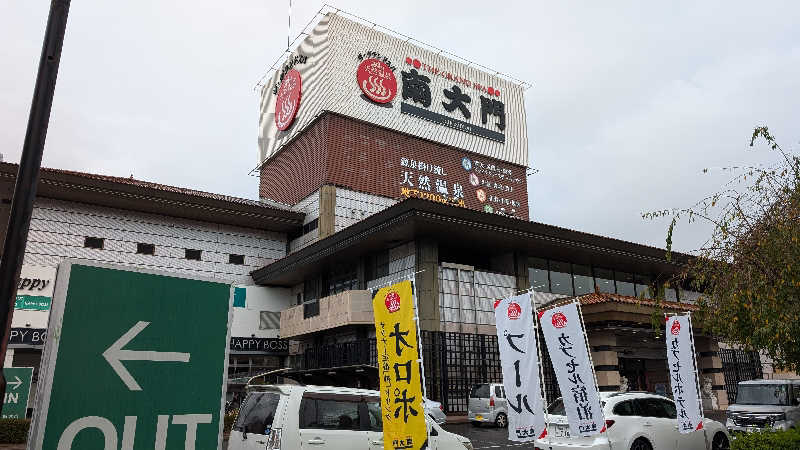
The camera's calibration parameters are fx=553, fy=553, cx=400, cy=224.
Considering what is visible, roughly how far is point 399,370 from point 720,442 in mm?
8757

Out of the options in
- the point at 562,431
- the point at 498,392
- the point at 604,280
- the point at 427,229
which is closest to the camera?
the point at 562,431

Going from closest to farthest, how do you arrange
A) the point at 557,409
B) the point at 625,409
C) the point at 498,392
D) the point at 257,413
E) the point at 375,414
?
the point at 257,413 < the point at 375,414 < the point at 625,409 < the point at 557,409 < the point at 498,392

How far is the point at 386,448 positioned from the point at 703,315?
924 cm

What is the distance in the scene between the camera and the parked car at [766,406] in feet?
48.2

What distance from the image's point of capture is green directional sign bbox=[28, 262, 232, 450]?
2.85 metres

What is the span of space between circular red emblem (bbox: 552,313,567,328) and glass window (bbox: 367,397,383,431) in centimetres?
392

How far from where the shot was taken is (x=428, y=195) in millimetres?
36625

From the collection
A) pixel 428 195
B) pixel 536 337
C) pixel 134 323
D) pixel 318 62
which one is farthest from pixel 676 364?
pixel 318 62

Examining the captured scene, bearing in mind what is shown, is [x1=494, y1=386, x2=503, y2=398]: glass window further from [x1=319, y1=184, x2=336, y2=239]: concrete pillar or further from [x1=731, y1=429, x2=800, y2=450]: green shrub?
[x1=319, y1=184, x2=336, y2=239]: concrete pillar

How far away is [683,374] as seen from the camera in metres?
12.1

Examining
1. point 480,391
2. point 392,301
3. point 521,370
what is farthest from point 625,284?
point 392,301

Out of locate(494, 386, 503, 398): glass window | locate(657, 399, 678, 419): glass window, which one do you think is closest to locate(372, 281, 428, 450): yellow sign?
locate(657, 399, 678, 419): glass window

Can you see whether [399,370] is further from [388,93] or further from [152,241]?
[388,93]

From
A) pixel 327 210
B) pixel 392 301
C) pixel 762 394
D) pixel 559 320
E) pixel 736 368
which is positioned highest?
pixel 327 210
